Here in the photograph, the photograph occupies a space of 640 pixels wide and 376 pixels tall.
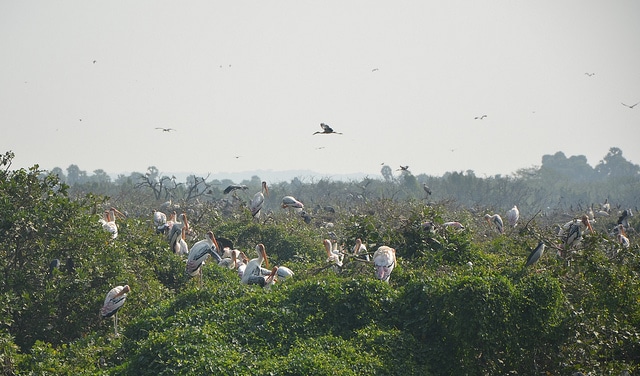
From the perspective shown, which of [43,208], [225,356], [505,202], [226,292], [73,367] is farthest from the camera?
[505,202]

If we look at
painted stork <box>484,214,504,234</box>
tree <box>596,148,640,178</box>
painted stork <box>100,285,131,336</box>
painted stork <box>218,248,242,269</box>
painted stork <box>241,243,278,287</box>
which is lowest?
tree <box>596,148,640,178</box>

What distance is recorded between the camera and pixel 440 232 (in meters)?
12.5

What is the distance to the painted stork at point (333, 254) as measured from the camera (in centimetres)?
1200

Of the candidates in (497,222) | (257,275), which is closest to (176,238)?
(257,275)

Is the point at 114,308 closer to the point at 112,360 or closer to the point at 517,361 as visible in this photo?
the point at 112,360

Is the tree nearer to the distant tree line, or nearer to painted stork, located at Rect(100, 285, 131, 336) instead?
the distant tree line

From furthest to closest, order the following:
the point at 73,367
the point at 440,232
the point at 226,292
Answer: the point at 440,232 < the point at 226,292 < the point at 73,367

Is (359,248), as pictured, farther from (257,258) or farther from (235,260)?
(235,260)

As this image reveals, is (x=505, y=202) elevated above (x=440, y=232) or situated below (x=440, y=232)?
below

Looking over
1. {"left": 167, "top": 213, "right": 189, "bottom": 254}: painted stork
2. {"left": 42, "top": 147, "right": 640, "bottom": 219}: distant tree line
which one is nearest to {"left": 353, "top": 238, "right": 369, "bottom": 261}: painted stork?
{"left": 167, "top": 213, "right": 189, "bottom": 254}: painted stork

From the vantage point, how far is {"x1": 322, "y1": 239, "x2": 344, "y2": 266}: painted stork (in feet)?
39.4

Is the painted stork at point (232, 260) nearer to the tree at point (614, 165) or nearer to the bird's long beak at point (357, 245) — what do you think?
the bird's long beak at point (357, 245)

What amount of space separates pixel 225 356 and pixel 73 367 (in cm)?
200

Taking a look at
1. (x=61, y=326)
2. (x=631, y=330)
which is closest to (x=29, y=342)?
(x=61, y=326)
